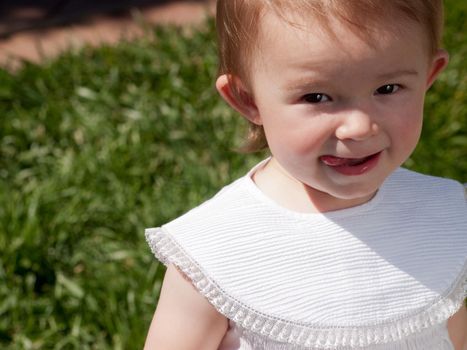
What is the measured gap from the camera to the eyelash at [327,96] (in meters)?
1.30

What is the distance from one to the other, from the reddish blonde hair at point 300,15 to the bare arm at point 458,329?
58 centimetres

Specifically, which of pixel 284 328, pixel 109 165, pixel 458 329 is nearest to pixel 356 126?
pixel 284 328

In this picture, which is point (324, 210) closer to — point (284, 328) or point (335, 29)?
point (284, 328)

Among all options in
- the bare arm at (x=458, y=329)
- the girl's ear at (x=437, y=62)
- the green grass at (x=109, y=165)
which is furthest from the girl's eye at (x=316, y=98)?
the green grass at (x=109, y=165)

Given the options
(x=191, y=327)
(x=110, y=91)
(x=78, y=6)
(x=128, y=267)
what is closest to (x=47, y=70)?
(x=110, y=91)

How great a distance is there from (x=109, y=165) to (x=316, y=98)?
5.33ft

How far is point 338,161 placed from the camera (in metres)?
1.35

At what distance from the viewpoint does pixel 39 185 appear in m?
2.78

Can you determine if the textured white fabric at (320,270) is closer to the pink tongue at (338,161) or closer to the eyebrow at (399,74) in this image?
the pink tongue at (338,161)

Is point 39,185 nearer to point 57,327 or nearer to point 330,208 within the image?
point 57,327

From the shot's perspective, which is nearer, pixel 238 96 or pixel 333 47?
pixel 333 47

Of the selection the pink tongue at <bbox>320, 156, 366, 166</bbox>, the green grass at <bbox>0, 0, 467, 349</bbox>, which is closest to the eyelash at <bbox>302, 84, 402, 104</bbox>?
the pink tongue at <bbox>320, 156, 366, 166</bbox>

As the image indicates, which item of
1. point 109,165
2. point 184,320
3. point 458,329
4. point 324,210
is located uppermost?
point 324,210

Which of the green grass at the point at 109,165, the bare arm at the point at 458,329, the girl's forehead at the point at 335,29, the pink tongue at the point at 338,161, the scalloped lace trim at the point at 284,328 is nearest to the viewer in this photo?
the girl's forehead at the point at 335,29
